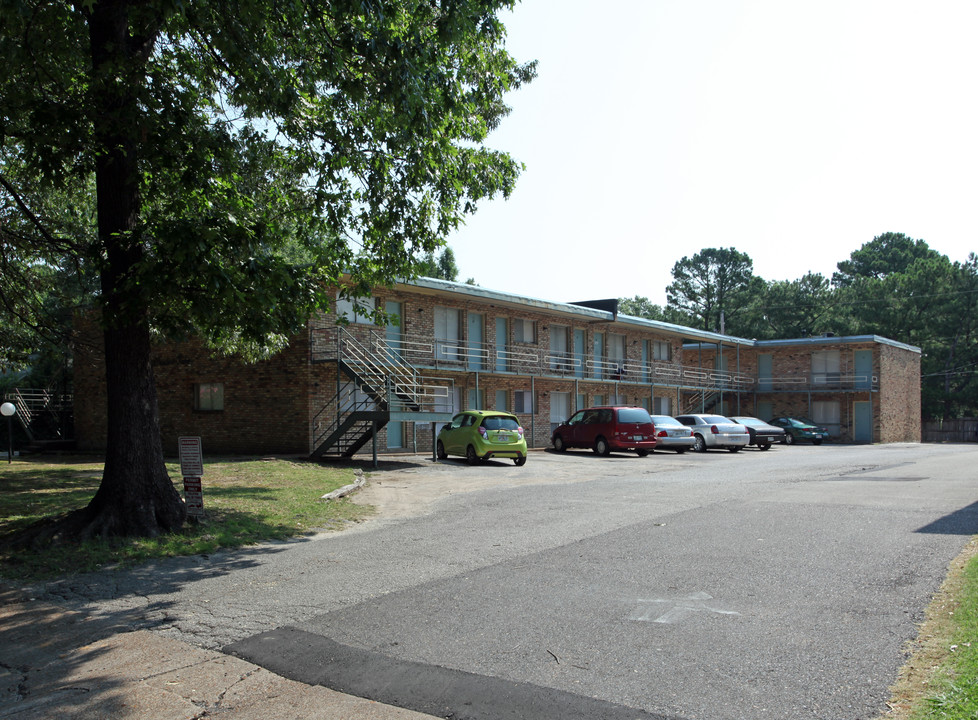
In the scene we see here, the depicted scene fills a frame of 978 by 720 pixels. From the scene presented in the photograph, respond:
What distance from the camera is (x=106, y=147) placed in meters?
9.69

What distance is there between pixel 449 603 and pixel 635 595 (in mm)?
1528

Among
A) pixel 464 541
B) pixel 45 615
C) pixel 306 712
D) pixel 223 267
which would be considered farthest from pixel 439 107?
pixel 306 712

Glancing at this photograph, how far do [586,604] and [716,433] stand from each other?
2536 cm

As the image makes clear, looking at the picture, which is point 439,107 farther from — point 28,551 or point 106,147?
point 28,551

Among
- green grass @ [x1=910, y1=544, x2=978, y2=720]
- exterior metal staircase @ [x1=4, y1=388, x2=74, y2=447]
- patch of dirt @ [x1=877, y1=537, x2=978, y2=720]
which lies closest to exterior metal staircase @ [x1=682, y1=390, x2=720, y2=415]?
exterior metal staircase @ [x1=4, y1=388, x2=74, y2=447]

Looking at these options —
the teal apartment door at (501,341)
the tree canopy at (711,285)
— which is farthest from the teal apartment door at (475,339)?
the tree canopy at (711,285)

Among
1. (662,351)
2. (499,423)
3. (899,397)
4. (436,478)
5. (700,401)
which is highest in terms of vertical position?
(662,351)

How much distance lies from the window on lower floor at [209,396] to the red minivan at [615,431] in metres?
12.0

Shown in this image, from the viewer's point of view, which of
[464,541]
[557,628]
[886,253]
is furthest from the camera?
[886,253]

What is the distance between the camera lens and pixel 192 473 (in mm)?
10070

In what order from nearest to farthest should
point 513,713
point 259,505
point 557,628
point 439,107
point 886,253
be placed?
point 513,713 → point 557,628 → point 439,107 → point 259,505 → point 886,253

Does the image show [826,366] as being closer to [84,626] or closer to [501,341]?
[501,341]

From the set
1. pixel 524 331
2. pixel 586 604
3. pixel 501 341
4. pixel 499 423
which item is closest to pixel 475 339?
pixel 501 341

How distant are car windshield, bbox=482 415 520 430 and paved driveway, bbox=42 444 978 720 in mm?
9437
